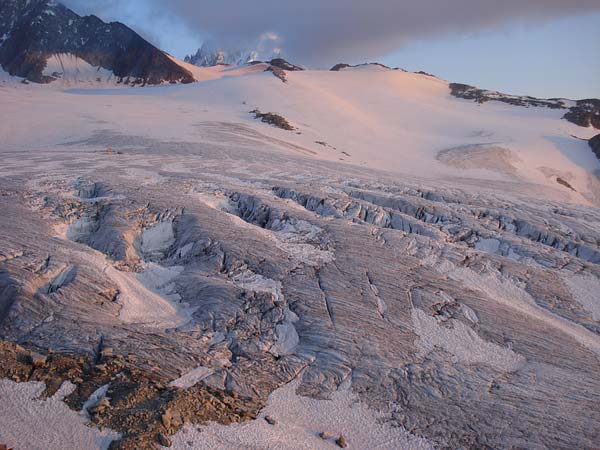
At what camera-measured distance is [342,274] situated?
43.1 feet

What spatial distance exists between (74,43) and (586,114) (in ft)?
408

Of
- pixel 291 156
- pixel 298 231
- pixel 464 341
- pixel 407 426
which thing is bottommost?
pixel 407 426

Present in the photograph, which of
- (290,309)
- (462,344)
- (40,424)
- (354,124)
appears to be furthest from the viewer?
(354,124)

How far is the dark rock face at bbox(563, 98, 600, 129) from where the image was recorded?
73.9m

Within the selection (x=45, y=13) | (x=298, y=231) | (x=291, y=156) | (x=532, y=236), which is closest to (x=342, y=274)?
(x=298, y=231)

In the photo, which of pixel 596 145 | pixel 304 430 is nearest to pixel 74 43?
pixel 596 145

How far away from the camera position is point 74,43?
111188mm

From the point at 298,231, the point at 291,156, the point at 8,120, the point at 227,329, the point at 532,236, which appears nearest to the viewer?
the point at 227,329

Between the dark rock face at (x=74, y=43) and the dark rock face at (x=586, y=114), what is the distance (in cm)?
9094

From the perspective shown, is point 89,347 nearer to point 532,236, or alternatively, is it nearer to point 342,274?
point 342,274

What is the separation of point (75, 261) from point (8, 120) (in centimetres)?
3414

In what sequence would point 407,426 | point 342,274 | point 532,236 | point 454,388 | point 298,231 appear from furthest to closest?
point 532,236 → point 298,231 → point 342,274 → point 454,388 → point 407,426

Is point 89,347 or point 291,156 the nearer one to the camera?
point 89,347

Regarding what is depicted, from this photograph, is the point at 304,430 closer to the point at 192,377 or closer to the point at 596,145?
the point at 192,377
